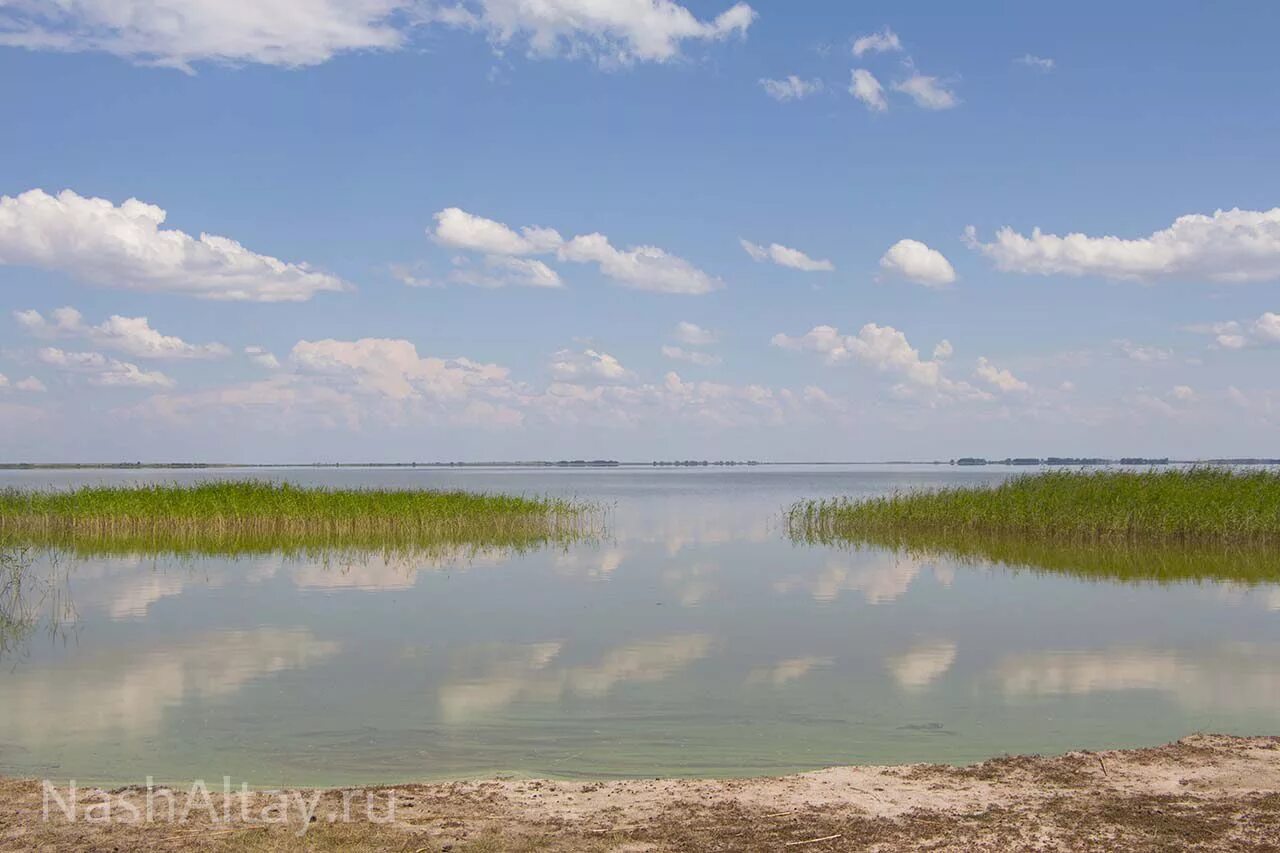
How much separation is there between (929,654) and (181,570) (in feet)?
57.0

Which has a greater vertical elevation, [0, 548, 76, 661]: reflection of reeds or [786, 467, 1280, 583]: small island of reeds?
[786, 467, 1280, 583]: small island of reeds

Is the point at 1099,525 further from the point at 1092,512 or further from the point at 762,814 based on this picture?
the point at 762,814

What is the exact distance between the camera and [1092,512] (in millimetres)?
29141

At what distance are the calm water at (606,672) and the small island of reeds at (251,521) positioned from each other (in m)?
7.05

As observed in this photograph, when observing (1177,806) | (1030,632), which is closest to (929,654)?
(1030,632)

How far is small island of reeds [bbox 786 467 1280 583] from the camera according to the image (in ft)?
80.6

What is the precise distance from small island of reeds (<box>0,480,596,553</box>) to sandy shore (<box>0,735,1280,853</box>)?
21.6 meters

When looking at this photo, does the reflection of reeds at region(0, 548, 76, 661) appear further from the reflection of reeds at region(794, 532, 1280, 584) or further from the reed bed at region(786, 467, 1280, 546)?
the reed bed at region(786, 467, 1280, 546)

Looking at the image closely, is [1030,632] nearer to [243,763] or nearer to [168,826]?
[243,763]

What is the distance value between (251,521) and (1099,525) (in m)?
25.1

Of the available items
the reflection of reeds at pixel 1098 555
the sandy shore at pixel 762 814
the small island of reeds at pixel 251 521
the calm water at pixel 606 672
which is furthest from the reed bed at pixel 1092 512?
the sandy shore at pixel 762 814

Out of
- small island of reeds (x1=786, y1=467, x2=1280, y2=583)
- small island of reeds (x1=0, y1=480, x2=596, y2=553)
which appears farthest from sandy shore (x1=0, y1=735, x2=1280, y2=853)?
small island of reeds (x1=0, y1=480, x2=596, y2=553)

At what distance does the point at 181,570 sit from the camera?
23453 millimetres

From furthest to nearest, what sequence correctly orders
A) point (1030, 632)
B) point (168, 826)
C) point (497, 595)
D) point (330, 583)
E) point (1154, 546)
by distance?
1. point (1154, 546)
2. point (330, 583)
3. point (497, 595)
4. point (1030, 632)
5. point (168, 826)
